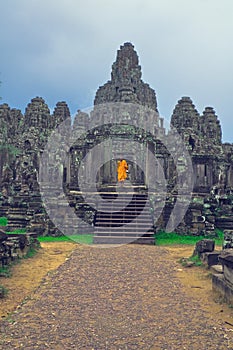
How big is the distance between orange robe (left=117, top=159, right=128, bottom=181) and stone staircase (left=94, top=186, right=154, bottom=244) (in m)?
4.44

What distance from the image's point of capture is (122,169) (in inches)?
885

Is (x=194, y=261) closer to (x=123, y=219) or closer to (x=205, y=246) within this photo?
(x=205, y=246)

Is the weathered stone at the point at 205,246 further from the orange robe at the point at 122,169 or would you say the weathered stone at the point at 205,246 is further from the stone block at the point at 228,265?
the orange robe at the point at 122,169

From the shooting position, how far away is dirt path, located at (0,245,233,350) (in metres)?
4.55

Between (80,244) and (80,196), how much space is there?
3.70m

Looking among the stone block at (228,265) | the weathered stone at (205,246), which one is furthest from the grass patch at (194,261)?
the stone block at (228,265)

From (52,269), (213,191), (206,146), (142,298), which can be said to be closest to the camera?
(142,298)

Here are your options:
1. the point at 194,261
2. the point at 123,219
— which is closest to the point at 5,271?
the point at 194,261

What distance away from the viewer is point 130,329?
16.4 ft

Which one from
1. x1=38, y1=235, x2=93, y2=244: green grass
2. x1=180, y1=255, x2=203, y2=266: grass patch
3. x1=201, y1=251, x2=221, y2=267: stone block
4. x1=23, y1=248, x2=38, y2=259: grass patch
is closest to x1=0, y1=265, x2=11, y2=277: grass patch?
x1=23, y1=248, x2=38, y2=259: grass patch

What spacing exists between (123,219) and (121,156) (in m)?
7.40

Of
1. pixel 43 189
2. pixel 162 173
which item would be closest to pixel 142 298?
pixel 43 189

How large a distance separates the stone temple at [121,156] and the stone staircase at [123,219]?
0.47m

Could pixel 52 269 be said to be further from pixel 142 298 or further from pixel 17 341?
pixel 17 341
